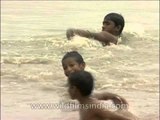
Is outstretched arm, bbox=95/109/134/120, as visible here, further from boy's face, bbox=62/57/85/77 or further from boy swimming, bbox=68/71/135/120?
boy's face, bbox=62/57/85/77

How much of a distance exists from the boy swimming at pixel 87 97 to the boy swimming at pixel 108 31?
3911 millimetres

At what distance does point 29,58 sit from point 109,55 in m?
1.23

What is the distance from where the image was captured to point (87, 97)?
4.34 m

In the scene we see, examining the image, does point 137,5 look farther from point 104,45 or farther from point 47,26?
point 104,45

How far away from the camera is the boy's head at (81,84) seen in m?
4.25

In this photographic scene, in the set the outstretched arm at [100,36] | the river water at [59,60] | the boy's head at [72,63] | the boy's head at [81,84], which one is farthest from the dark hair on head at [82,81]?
the outstretched arm at [100,36]

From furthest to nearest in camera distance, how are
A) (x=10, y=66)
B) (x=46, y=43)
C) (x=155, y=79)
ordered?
(x=46, y=43)
(x=10, y=66)
(x=155, y=79)

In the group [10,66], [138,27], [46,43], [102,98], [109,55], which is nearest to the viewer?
[102,98]

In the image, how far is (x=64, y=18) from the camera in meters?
13.0

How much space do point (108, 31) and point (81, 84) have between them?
14.3 ft

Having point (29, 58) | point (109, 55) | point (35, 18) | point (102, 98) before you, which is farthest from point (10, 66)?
point (35, 18)

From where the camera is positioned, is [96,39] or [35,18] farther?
[35,18]

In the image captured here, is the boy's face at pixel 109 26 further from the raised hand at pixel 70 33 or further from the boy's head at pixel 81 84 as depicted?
A: the boy's head at pixel 81 84

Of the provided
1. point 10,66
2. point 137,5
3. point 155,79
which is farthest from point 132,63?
point 137,5
